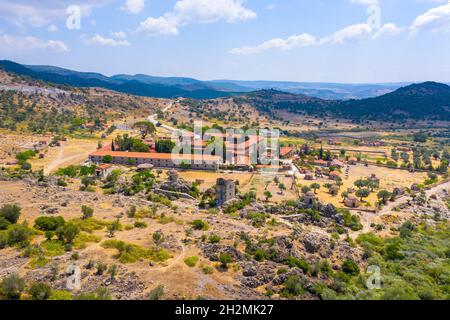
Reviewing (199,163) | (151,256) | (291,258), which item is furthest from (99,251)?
(199,163)

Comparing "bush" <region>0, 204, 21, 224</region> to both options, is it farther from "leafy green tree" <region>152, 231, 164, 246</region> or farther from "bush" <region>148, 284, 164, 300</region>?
"bush" <region>148, 284, 164, 300</region>

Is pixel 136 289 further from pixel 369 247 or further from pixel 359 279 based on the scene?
pixel 369 247

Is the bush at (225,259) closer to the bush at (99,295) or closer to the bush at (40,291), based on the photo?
the bush at (99,295)

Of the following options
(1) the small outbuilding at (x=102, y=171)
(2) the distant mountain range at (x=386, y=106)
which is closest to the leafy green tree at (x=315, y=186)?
(1) the small outbuilding at (x=102, y=171)

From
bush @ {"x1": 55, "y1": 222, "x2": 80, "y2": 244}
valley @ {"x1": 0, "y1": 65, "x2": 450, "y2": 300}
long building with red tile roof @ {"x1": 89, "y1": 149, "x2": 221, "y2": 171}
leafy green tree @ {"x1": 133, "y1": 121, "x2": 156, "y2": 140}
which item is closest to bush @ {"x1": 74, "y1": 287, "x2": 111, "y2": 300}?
valley @ {"x1": 0, "y1": 65, "x2": 450, "y2": 300}

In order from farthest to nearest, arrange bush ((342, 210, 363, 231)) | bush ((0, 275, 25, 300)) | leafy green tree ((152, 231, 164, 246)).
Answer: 1. bush ((342, 210, 363, 231))
2. leafy green tree ((152, 231, 164, 246))
3. bush ((0, 275, 25, 300))
